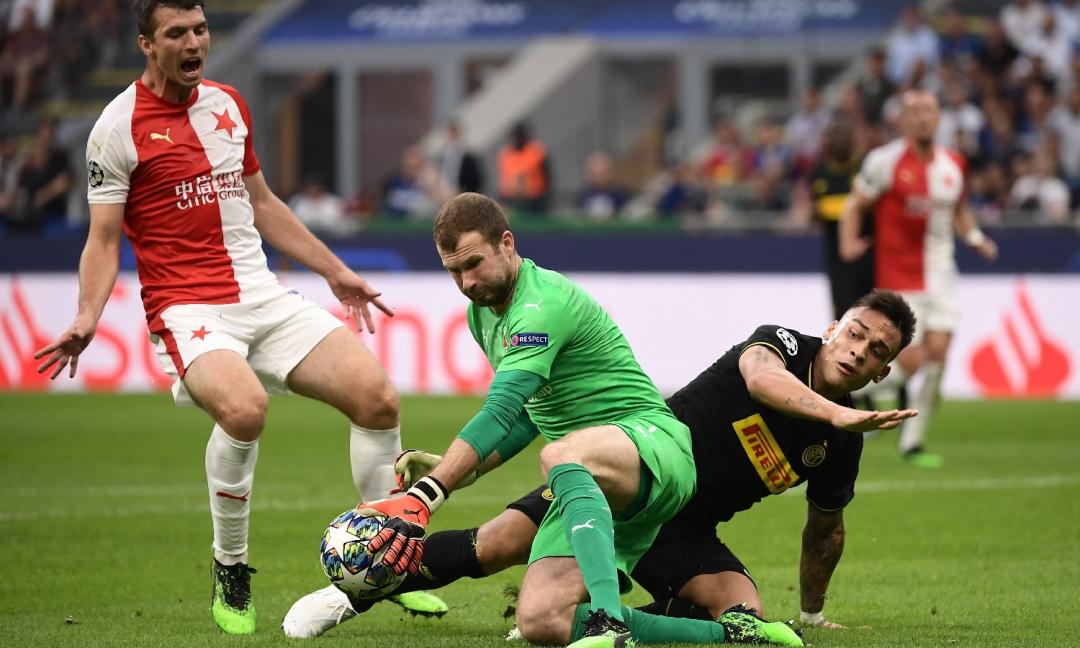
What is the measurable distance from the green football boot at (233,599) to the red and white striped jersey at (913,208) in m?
7.14

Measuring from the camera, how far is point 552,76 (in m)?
26.8

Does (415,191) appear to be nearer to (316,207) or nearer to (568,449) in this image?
(316,207)

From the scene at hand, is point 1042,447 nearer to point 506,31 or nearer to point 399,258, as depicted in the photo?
point 399,258

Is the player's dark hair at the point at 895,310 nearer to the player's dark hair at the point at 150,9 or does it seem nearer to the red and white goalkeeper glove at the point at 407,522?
the red and white goalkeeper glove at the point at 407,522

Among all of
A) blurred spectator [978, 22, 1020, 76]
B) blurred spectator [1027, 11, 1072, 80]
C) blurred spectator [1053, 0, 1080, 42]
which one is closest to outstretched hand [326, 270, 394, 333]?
blurred spectator [978, 22, 1020, 76]

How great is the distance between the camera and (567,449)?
5.62m

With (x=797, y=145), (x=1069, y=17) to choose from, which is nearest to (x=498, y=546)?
(x=797, y=145)

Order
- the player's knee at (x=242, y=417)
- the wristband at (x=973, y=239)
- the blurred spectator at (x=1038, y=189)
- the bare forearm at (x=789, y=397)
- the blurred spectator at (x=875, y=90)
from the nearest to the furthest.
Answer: the bare forearm at (x=789, y=397) → the player's knee at (x=242, y=417) → the wristband at (x=973, y=239) → the blurred spectator at (x=1038, y=189) → the blurred spectator at (x=875, y=90)

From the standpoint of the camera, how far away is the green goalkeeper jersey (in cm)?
564

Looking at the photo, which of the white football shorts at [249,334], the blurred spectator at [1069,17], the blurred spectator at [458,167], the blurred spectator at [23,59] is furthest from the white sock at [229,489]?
the blurred spectator at [23,59]

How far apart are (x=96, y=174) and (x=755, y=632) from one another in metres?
3.06

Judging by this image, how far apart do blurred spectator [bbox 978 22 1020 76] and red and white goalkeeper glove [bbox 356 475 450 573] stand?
17532 millimetres

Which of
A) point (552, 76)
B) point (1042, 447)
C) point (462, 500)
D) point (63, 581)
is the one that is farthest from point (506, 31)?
point (63, 581)

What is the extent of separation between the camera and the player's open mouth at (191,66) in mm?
6605
